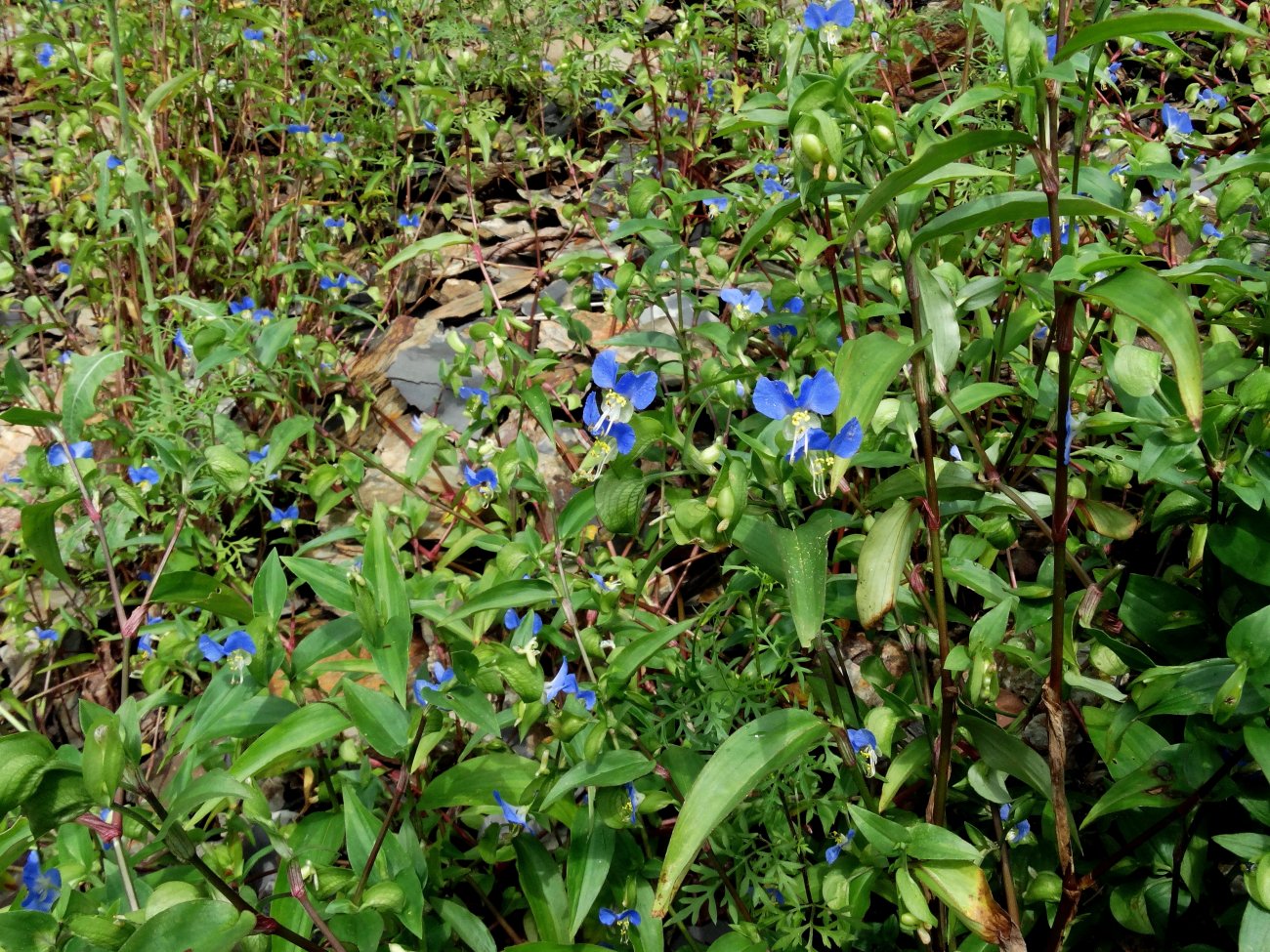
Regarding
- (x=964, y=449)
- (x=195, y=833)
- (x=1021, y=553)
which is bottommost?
(x=195, y=833)

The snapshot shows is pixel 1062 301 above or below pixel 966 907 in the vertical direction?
above

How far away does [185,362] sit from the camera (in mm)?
3186

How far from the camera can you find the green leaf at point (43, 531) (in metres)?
1.42

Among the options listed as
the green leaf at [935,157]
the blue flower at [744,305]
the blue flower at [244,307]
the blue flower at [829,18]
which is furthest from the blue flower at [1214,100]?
the blue flower at [244,307]

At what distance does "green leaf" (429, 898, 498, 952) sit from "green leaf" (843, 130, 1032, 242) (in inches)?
44.6

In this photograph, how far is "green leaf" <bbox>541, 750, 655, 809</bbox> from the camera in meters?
1.19

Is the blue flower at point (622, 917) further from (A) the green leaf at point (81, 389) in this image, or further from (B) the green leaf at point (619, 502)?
(A) the green leaf at point (81, 389)

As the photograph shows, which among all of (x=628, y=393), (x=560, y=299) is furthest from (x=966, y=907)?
(x=560, y=299)

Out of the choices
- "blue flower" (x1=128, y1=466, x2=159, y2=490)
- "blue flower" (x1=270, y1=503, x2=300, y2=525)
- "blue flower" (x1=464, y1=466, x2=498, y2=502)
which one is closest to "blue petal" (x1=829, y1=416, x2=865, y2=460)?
"blue flower" (x1=464, y1=466, x2=498, y2=502)

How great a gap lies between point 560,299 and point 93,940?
2526mm

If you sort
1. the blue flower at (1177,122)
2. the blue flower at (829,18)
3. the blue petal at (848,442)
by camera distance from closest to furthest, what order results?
the blue petal at (848,442) → the blue flower at (829,18) → the blue flower at (1177,122)

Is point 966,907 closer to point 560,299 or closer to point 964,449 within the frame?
point 964,449

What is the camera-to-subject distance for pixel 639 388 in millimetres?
1384

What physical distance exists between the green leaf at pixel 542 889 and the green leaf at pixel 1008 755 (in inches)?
26.8
